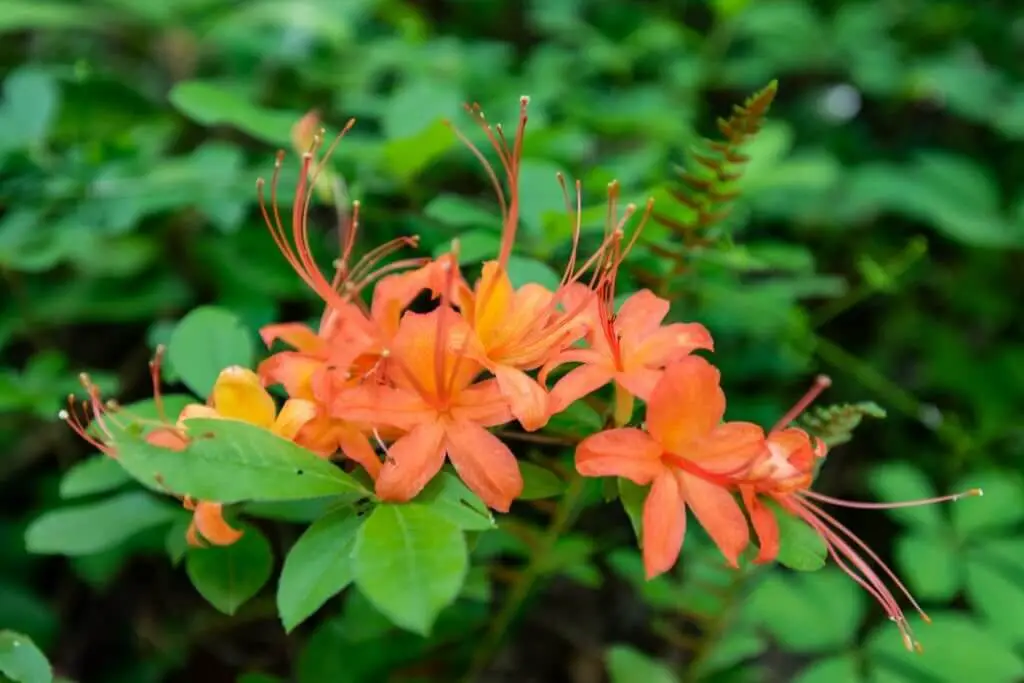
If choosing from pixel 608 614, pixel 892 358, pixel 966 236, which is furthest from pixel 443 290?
pixel 892 358

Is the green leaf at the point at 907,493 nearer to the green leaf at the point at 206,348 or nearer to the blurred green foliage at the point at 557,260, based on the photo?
the blurred green foliage at the point at 557,260

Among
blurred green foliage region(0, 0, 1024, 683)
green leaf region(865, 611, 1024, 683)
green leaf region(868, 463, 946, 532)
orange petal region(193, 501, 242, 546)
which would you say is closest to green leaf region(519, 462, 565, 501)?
blurred green foliage region(0, 0, 1024, 683)

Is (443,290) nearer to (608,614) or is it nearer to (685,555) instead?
(685,555)

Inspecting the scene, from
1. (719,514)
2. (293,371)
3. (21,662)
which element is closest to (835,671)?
(719,514)

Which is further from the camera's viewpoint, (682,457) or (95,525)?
(95,525)

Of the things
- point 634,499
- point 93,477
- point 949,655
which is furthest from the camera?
point 949,655

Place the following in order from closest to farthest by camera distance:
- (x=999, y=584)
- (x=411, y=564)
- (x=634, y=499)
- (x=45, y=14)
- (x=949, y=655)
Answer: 1. (x=411, y=564)
2. (x=634, y=499)
3. (x=949, y=655)
4. (x=999, y=584)
5. (x=45, y=14)

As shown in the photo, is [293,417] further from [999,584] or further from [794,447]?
[999,584]

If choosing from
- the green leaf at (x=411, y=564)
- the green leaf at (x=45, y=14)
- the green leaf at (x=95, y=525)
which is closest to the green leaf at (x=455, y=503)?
the green leaf at (x=411, y=564)
